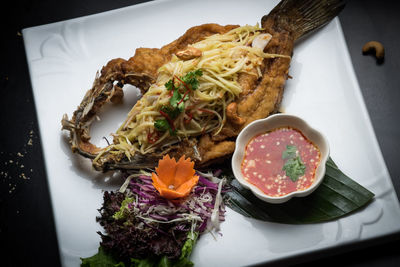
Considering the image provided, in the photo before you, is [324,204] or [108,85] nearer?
[324,204]

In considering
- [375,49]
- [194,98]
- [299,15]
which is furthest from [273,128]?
[375,49]

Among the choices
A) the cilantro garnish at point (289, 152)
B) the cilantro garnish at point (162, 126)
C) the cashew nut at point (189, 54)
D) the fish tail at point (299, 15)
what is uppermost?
the fish tail at point (299, 15)

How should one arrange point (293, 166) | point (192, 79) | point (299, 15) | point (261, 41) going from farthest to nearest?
point (299, 15) < point (261, 41) < point (192, 79) < point (293, 166)

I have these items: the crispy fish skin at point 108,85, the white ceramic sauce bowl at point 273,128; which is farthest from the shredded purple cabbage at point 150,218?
the crispy fish skin at point 108,85

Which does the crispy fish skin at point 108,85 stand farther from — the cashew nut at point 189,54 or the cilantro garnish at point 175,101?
the cilantro garnish at point 175,101

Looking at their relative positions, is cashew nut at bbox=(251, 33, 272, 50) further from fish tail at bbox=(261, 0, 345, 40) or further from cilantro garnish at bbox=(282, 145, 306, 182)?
cilantro garnish at bbox=(282, 145, 306, 182)

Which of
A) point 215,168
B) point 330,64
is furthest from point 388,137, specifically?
point 215,168

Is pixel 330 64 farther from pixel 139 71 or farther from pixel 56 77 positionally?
pixel 56 77

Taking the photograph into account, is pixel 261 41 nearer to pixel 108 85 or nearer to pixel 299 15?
pixel 299 15
